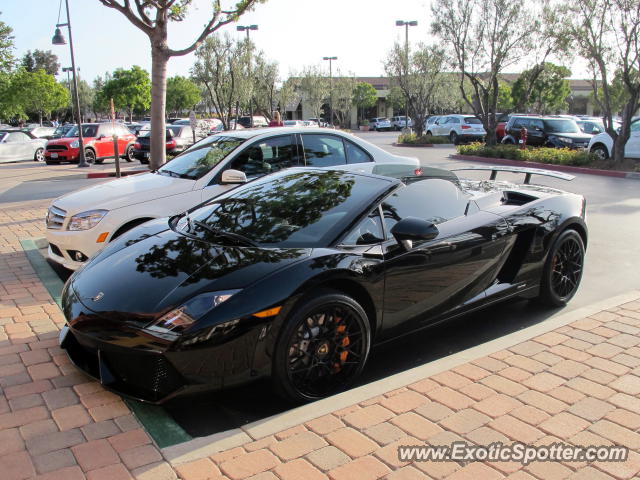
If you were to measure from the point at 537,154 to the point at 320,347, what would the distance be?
18.4 m

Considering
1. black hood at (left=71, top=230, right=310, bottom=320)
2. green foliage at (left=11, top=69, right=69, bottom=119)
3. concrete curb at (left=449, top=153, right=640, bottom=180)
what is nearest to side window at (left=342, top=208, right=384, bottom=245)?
black hood at (left=71, top=230, right=310, bottom=320)

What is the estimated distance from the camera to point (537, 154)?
19.7 m

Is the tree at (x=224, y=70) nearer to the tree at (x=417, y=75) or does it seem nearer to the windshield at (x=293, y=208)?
the tree at (x=417, y=75)

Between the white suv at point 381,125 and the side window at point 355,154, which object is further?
the white suv at point 381,125

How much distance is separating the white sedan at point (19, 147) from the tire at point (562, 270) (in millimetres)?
24447

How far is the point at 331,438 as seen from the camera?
9.05 ft

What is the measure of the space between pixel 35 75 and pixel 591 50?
52183mm

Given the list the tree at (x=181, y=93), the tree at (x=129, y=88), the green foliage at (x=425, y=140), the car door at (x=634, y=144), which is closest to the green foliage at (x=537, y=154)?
the car door at (x=634, y=144)

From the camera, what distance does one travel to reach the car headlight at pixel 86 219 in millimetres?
5680

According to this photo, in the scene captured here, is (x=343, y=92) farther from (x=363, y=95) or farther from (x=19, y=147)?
(x=19, y=147)

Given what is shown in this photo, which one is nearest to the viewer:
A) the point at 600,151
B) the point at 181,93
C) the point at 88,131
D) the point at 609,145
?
the point at 609,145

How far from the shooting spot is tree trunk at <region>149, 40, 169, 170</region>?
12.4m

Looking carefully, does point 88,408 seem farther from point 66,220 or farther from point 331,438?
point 66,220

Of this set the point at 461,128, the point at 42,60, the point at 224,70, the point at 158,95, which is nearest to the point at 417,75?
the point at 461,128
